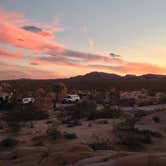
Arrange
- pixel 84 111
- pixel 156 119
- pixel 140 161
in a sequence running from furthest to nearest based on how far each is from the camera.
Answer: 1. pixel 84 111
2. pixel 156 119
3. pixel 140 161

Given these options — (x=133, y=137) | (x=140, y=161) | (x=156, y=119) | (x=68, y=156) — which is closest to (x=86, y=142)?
(x=133, y=137)

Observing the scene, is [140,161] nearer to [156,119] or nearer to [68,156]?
[68,156]

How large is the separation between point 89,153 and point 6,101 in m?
34.1

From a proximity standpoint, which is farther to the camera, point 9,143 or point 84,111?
point 84,111

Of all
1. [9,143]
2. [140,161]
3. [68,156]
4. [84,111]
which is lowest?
[9,143]

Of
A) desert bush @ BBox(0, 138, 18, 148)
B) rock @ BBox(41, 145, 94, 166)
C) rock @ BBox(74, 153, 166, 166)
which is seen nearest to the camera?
rock @ BBox(74, 153, 166, 166)

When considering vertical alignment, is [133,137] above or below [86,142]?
above

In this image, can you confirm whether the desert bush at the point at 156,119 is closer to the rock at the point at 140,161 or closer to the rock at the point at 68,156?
the rock at the point at 68,156

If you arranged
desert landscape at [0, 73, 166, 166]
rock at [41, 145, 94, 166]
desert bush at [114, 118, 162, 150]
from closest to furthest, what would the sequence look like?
desert landscape at [0, 73, 166, 166]
rock at [41, 145, 94, 166]
desert bush at [114, 118, 162, 150]

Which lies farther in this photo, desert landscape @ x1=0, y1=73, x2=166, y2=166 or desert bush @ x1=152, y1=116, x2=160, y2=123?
desert bush @ x1=152, y1=116, x2=160, y2=123

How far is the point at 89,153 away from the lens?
14758mm

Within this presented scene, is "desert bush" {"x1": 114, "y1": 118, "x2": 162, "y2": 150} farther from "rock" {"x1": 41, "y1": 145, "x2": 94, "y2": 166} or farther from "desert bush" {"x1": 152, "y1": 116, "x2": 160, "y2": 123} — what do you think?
"rock" {"x1": 41, "y1": 145, "x2": 94, "y2": 166}

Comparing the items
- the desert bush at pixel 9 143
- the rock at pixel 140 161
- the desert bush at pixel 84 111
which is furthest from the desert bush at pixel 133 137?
the desert bush at pixel 84 111

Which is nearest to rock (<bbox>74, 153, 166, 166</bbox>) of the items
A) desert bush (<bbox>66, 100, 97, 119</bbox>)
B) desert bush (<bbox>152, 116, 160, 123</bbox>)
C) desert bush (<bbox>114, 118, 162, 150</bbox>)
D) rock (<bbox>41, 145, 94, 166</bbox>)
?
rock (<bbox>41, 145, 94, 166</bbox>)
